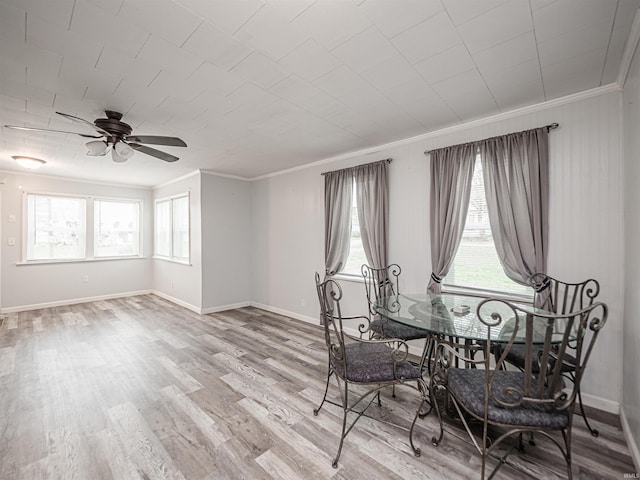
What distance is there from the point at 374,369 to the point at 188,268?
474 cm

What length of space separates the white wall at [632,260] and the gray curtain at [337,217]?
276cm

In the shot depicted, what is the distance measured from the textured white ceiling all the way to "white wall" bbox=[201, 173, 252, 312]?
2150 mm

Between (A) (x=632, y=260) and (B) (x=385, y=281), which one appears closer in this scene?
(A) (x=632, y=260)

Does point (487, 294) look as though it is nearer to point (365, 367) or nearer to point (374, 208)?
point (374, 208)

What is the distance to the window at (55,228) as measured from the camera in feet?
17.8

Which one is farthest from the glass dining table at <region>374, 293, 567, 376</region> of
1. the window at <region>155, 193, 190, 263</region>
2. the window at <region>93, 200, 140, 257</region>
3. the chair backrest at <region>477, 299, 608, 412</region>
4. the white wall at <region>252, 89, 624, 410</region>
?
the window at <region>93, 200, 140, 257</region>

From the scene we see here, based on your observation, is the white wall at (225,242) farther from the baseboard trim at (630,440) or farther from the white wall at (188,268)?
the baseboard trim at (630,440)

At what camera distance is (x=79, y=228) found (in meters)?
5.96

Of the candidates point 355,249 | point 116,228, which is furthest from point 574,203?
point 116,228

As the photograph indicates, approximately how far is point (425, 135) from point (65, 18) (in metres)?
3.27

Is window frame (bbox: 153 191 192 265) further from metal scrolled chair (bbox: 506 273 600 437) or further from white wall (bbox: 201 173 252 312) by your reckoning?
metal scrolled chair (bbox: 506 273 600 437)

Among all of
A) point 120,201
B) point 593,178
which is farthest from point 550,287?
point 120,201

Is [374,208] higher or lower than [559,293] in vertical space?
higher

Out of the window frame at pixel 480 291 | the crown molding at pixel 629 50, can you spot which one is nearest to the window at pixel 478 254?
the window frame at pixel 480 291
